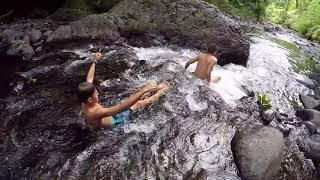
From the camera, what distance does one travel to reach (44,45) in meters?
9.37

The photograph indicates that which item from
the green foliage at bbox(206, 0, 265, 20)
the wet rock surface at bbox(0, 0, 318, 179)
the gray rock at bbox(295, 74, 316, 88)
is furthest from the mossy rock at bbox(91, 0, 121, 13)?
the green foliage at bbox(206, 0, 265, 20)

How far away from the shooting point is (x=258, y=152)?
17.0 ft

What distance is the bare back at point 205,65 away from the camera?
7449 millimetres

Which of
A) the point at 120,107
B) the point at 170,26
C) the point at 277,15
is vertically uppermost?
the point at 120,107

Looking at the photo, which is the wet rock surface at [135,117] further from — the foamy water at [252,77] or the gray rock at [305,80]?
the gray rock at [305,80]

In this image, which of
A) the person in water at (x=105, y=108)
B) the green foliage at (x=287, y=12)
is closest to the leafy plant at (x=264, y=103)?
the person in water at (x=105, y=108)

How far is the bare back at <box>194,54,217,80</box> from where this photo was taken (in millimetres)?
7449

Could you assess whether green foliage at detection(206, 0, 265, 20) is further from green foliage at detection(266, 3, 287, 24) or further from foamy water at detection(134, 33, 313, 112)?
foamy water at detection(134, 33, 313, 112)

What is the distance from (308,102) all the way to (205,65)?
270cm

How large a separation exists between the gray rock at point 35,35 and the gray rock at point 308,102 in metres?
7.19

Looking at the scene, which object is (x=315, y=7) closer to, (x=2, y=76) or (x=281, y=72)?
(x=281, y=72)

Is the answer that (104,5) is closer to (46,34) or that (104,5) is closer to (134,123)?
(46,34)

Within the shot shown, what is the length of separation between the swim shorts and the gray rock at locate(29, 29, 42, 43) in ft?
17.0

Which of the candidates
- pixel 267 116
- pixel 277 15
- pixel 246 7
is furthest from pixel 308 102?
pixel 277 15
